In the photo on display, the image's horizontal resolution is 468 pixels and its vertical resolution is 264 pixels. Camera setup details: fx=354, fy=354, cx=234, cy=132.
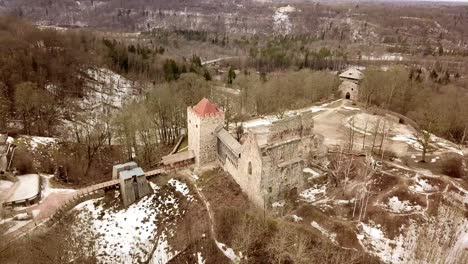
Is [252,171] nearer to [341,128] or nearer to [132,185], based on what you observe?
[132,185]

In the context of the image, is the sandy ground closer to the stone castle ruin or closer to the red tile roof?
the stone castle ruin

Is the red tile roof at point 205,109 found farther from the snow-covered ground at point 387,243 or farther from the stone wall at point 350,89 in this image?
the stone wall at point 350,89

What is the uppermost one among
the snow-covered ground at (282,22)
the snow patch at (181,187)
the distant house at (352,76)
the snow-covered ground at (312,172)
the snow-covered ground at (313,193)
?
the snow-covered ground at (282,22)

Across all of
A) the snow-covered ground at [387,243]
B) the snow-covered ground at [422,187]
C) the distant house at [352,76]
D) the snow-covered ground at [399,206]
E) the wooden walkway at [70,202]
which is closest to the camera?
the snow-covered ground at [387,243]

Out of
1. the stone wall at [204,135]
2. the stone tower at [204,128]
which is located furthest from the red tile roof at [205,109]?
the stone wall at [204,135]

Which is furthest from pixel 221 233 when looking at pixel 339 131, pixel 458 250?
pixel 339 131

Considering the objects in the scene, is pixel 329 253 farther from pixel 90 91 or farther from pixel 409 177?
pixel 90 91
